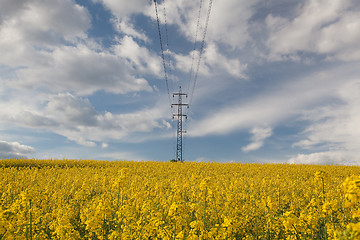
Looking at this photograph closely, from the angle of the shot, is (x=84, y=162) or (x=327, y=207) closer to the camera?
(x=327, y=207)

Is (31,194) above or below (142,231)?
above

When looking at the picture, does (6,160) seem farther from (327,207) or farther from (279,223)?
(327,207)

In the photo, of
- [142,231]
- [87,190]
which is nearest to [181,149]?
[87,190]

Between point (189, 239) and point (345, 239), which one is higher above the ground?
point (345, 239)

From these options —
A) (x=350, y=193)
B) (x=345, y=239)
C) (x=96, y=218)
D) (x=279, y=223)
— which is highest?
(x=350, y=193)

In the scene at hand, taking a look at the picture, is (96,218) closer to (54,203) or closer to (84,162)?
(54,203)

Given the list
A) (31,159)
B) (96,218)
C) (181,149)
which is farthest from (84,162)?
(96,218)

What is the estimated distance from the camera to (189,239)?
13.8ft

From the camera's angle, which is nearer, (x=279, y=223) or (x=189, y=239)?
(x=189, y=239)

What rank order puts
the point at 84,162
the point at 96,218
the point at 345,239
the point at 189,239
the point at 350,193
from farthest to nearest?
the point at 84,162 < the point at 96,218 < the point at 189,239 < the point at 350,193 < the point at 345,239

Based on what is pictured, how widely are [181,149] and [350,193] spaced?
1258 inches

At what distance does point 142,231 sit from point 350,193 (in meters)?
4.05

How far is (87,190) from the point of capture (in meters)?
12.3

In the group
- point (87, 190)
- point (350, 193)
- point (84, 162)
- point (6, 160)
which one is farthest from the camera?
point (84, 162)
